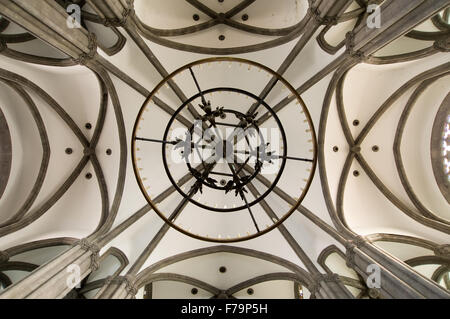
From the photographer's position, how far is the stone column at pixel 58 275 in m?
5.89

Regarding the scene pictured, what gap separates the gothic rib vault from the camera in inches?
393

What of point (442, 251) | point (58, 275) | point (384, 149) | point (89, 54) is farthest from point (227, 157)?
point (442, 251)

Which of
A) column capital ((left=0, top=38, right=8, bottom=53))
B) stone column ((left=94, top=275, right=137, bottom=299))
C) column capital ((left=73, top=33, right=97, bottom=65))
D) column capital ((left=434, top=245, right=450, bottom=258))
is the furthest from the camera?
column capital ((left=434, top=245, right=450, bottom=258))

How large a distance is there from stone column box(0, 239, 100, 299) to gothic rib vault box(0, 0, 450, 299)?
718 mm

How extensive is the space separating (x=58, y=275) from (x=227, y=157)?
5.21 m

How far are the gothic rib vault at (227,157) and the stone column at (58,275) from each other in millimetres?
718

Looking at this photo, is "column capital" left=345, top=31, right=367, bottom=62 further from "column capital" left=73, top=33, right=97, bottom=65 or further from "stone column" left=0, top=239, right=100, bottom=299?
"stone column" left=0, top=239, right=100, bottom=299

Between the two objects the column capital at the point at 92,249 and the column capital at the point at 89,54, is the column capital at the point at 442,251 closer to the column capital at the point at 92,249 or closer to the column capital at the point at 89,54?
the column capital at the point at 92,249

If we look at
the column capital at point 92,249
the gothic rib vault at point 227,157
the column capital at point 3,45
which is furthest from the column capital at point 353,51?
the column capital at point 3,45

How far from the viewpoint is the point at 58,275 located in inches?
269

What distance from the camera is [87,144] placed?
41.3 feet

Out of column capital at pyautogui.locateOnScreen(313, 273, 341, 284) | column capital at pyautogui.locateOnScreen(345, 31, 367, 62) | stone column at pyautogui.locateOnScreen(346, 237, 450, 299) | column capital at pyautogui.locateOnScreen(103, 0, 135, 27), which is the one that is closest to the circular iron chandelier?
column capital at pyautogui.locateOnScreen(313, 273, 341, 284)

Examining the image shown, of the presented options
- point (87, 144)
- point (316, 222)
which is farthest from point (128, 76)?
point (316, 222)

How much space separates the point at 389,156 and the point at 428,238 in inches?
135
